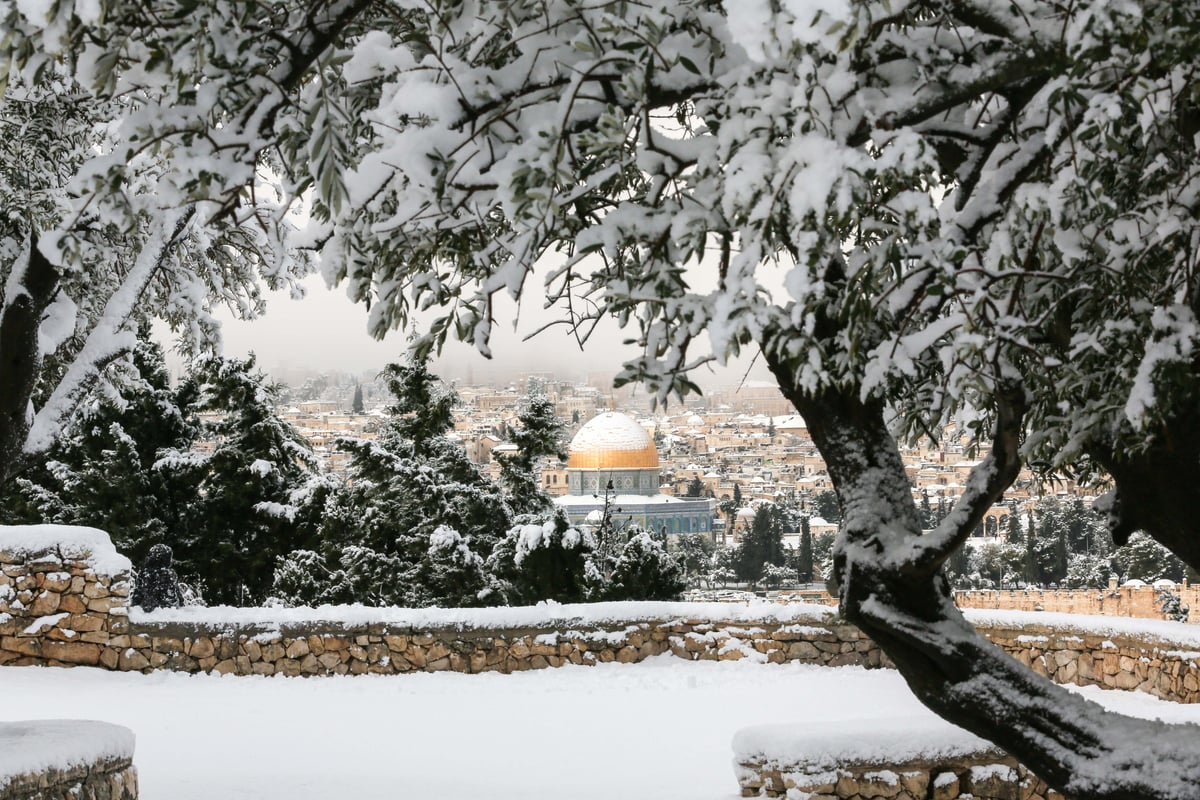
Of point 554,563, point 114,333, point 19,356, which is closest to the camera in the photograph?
point 19,356

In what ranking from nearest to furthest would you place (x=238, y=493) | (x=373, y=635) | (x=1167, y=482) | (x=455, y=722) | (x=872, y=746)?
(x=1167, y=482) → (x=872, y=746) → (x=455, y=722) → (x=373, y=635) → (x=238, y=493)

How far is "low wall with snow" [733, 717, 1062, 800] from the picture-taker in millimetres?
6012

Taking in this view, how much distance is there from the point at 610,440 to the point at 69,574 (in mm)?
55776

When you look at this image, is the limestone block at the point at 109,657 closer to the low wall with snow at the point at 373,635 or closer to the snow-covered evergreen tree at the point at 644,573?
the low wall with snow at the point at 373,635

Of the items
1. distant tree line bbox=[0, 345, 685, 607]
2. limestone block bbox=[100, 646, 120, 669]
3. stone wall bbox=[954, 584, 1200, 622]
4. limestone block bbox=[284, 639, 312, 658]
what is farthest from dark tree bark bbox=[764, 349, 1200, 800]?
distant tree line bbox=[0, 345, 685, 607]

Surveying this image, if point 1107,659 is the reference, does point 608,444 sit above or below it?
above

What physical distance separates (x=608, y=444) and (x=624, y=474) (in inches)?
108

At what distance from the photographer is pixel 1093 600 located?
2061 cm

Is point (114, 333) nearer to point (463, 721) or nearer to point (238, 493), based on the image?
point (463, 721)

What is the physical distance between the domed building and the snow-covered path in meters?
52.2

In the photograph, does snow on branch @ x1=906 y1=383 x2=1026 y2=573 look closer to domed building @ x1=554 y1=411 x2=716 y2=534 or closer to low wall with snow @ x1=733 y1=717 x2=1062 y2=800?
low wall with snow @ x1=733 y1=717 x2=1062 y2=800

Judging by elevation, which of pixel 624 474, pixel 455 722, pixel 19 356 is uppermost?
pixel 624 474

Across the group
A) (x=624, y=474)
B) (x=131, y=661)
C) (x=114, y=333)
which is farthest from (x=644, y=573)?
(x=624, y=474)

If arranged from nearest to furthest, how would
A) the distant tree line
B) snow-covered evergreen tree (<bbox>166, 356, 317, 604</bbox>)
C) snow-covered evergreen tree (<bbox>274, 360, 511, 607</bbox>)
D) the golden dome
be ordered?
snow-covered evergreen tree (<bbox>274, 360, 511, 607</bbox>) < the distant tree line < snow-covered evergreen tree (<bbox>166, 356, 317, 604</bbox>) < the golden dome
